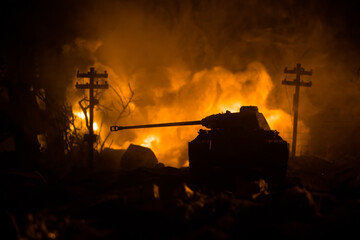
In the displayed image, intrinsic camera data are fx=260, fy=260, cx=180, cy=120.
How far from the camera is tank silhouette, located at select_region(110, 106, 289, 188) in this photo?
28.1 ft

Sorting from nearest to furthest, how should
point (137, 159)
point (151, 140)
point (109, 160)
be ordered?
point (137, 159) → point (109, 160) → point (151, 140)

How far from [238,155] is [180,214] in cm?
390

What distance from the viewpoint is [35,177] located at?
389 inches

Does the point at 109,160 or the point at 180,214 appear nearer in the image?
the point at 180,214

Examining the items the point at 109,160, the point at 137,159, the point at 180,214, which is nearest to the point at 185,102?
the point at 109,160

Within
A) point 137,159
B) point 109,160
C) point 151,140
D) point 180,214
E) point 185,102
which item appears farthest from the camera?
point 185,102

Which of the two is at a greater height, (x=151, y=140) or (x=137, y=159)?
(x=151, y=140)

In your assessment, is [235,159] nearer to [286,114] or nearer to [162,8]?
[286,114]

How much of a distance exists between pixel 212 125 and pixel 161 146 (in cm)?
1188

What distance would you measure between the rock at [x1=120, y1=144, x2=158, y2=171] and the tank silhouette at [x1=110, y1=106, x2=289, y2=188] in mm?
5236

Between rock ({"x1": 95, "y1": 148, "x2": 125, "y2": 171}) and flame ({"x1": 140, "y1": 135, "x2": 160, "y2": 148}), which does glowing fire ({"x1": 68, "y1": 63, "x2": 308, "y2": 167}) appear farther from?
rock ({"x1": 95, "y1": 148, "x2": 125, "y2": 171})

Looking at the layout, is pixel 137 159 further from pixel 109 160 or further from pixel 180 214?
pixel 180 214

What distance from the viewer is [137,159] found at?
1397 centimetres

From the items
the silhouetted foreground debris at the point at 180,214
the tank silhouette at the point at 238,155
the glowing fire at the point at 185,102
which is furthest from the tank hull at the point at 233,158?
the glowing fire at the point at 185,102
